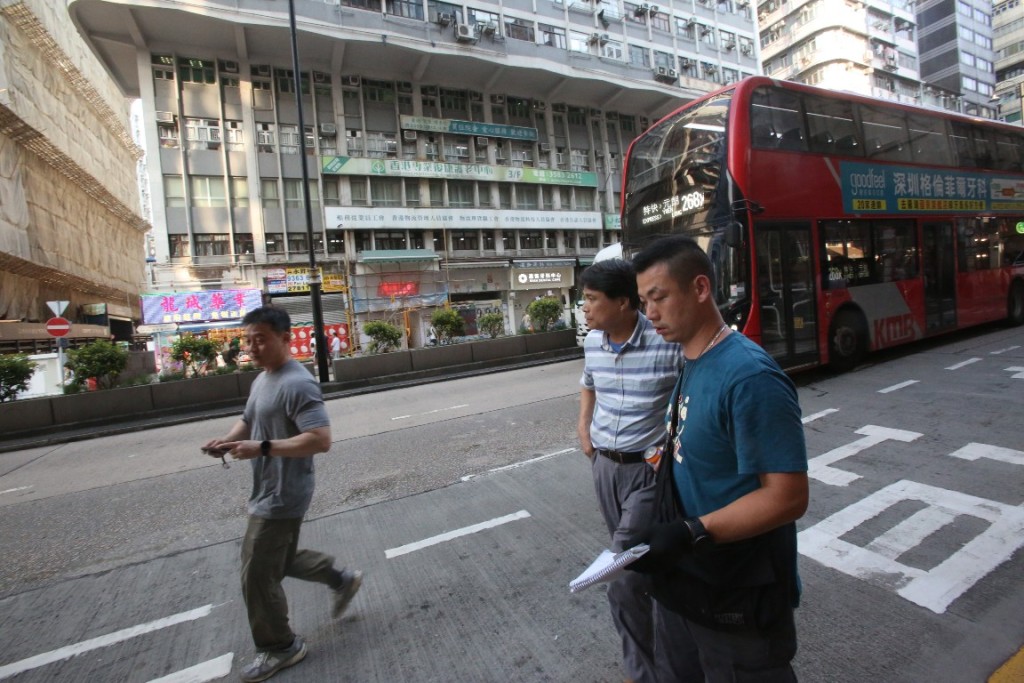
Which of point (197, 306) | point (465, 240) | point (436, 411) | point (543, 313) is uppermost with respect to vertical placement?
point (465, 240)

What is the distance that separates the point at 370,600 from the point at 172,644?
3.37 feet

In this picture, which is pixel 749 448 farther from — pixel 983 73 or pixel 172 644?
pixel 983 73

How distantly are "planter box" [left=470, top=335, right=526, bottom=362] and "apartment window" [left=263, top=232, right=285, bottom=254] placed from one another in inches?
632

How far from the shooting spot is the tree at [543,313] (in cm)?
1617

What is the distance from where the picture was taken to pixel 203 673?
2.46 m

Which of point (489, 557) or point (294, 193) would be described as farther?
point (294, 193)

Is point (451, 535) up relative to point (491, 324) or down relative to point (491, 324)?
down

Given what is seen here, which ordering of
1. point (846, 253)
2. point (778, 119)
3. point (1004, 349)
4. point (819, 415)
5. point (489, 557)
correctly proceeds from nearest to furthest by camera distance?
point (489, 557) < point (819, 415) < point (778, 119) < point (846, 253) < point (1004, 349)

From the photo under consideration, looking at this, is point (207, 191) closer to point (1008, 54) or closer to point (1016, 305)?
point (1016, 305)

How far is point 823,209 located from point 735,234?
2.34 m

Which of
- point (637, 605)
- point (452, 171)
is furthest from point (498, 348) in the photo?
point (452, 171)

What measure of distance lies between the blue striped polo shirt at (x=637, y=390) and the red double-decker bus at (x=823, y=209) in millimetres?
4807

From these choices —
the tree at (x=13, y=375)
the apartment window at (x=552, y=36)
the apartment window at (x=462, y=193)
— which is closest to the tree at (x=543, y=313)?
the tree at (x=13, y=375)

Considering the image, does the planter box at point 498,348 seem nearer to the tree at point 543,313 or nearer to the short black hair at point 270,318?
the tree at point 543,313
